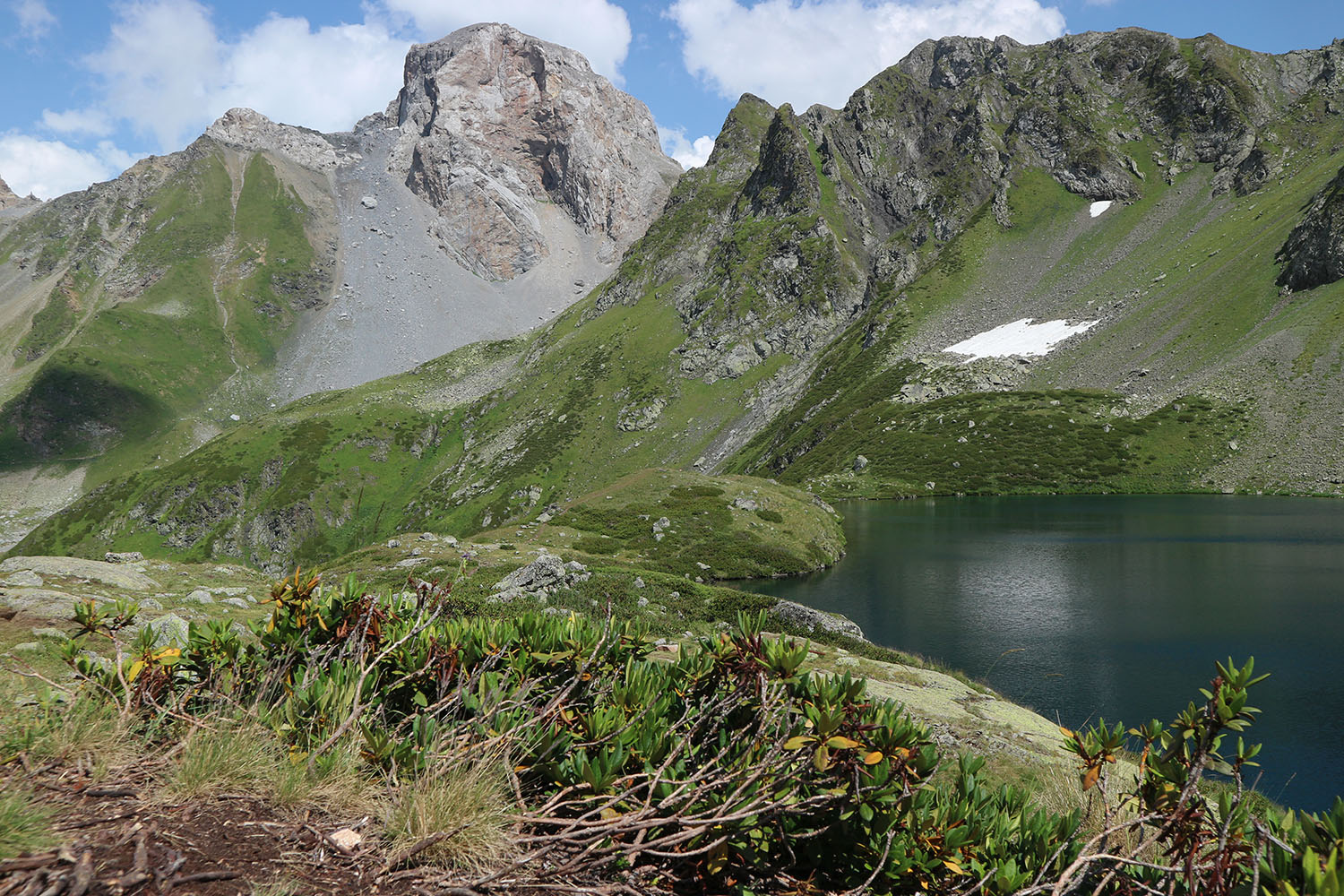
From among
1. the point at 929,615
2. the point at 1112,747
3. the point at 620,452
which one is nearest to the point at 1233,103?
the point at 620,452

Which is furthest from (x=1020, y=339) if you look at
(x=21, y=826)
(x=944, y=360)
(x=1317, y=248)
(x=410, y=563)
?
(x=21, y=826)

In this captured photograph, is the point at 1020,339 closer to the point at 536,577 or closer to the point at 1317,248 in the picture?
the point at 1317,248

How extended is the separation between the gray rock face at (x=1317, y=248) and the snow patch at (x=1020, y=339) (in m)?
30.0

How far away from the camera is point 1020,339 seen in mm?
133625

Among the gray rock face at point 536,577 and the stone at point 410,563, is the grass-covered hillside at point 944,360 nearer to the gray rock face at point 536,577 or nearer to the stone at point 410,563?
the gray rock face at point 536,577

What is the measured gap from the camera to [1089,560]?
171 ft

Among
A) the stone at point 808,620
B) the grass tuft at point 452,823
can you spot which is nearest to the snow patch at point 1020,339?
the stone at point 808,620

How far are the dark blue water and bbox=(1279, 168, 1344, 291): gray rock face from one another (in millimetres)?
57297

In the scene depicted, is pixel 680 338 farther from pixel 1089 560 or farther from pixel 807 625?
pixel 807 625

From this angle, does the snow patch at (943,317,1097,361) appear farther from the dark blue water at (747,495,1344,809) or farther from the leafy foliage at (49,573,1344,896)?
the leafy foliage at (49,573,1344,896)

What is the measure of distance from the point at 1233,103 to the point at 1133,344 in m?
109

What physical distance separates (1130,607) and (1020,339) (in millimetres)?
109680

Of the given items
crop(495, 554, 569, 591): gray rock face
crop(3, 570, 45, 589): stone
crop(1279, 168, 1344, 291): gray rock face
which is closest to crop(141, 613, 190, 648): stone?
crop(3, 570, 45, 589): stone

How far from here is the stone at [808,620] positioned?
27.0 metres
